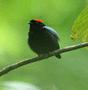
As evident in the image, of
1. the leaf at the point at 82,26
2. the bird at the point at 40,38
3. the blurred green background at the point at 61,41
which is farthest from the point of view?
the blurred green background at the point at 61,41

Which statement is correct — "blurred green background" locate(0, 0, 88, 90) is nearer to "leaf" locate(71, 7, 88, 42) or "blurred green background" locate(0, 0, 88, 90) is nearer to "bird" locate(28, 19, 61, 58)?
"bird" locate(28, 19, 61, 58)

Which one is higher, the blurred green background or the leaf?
the leaf

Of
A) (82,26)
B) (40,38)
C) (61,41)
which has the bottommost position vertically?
(61,41)

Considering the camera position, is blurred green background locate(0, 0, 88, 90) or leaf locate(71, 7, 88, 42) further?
blurred green background locate(0, 0, 88, 90)

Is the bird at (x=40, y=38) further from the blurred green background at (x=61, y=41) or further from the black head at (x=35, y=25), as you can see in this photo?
the blurred green background at (x=61, y=41)

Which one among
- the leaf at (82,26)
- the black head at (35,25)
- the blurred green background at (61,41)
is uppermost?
the leaf at (82,26)

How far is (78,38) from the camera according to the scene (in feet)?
4.12

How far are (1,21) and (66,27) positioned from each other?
43 centimetres

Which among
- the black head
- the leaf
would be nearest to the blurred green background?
the black head

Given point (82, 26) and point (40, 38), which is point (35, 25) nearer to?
point (40, 38)

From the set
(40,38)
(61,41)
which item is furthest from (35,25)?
(61,41)

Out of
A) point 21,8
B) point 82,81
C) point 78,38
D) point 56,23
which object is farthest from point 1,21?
point 78,38

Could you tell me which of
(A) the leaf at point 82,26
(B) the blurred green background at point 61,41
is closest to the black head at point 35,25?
(B) the blurred green background at point 61,41

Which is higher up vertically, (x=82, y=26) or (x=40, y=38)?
(x=82, y=26)
